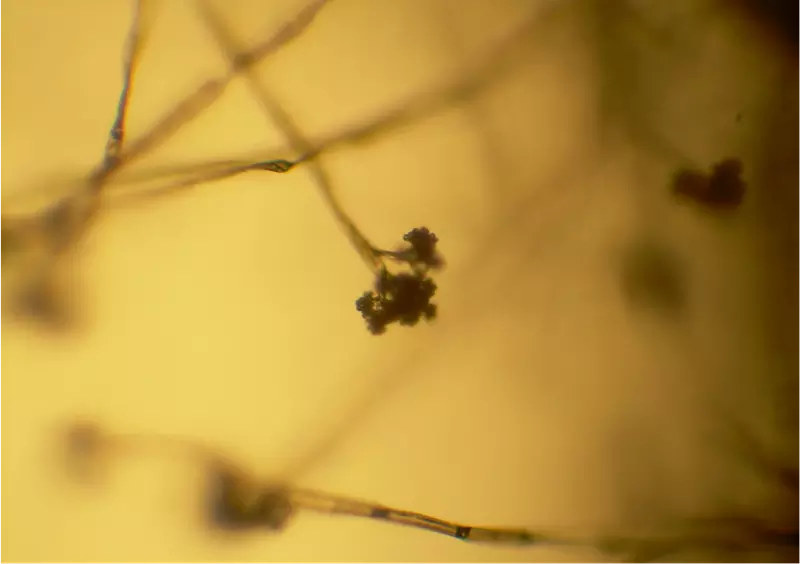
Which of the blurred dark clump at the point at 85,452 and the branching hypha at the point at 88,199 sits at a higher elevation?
the branching hypha at the point at 88,199

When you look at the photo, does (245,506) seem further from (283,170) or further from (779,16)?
(779,16)

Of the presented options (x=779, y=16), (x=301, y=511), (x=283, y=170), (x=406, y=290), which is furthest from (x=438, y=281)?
(x=779, y=16)

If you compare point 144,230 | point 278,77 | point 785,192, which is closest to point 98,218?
point 144,230

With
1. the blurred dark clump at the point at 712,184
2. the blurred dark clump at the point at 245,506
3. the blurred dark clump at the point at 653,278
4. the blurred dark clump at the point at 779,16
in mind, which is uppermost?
the blurred dark clump at the point at 779,16

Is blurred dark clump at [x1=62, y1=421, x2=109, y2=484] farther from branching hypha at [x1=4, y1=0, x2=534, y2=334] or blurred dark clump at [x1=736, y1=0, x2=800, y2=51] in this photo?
blurred dark clump at [x1=736, y1=0, x2=800, y2=51]

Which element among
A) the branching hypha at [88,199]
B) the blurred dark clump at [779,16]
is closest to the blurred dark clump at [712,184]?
the blurred dark clump at [779,16]

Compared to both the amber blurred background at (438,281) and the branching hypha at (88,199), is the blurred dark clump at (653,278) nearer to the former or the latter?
the amber blurred background at (438,281)
